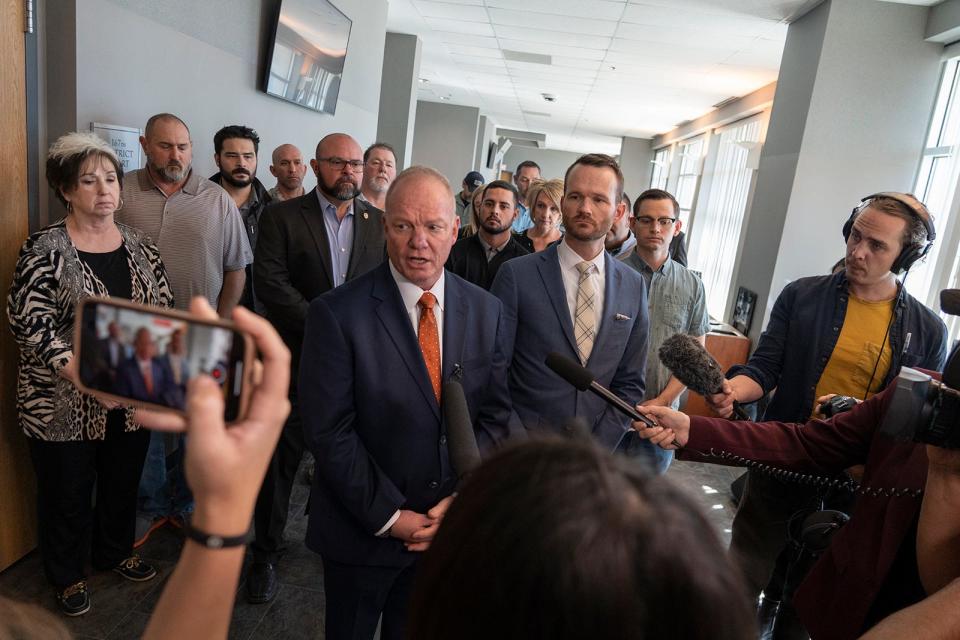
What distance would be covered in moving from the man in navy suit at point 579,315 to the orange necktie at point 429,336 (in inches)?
16.3

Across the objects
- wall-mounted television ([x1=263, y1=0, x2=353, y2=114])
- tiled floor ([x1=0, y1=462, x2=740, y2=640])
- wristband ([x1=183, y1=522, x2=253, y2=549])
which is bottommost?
tiled floor ([x1=0, y1=462, x2=740, y2=640])

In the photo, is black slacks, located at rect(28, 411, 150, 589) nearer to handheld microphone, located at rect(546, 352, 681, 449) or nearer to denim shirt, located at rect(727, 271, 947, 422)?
handheld microphone, located at rect(546, 352, 681, 449)

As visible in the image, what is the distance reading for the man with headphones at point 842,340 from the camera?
2.00m

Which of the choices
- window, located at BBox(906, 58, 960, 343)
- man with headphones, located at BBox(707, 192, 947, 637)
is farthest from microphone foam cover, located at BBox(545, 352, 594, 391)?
window, located at BBox(906, 58, 960, 343)

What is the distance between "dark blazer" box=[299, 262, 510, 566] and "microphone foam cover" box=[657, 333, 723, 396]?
655 millimetres

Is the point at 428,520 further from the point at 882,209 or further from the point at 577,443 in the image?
the point at 882,209

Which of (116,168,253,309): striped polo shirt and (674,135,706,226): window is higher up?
(674,135,706,226): window

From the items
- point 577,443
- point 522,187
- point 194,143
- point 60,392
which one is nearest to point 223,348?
point 577,443

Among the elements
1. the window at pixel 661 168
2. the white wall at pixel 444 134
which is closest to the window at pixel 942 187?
the window at pixel 661 168

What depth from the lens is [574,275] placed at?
213cm

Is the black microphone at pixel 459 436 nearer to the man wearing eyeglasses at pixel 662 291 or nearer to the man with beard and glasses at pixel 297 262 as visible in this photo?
the man with beard and glasses at pixel 297 262

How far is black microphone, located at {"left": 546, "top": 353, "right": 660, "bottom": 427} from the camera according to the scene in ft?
4.26

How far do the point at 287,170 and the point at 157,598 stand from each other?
2.69 m

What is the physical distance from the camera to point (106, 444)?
7.64 ft
